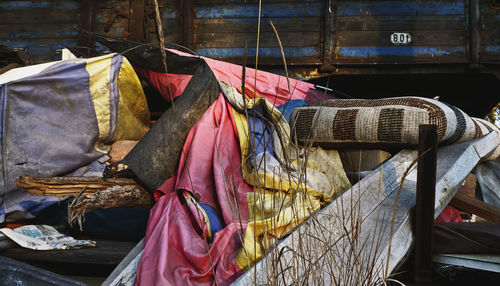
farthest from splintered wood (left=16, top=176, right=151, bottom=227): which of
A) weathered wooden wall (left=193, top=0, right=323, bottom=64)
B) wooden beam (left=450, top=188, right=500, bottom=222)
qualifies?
weathered wooden wall (left=193, top=0, right=323, bottom=64)

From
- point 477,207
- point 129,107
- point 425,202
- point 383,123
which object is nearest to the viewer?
point 425,202

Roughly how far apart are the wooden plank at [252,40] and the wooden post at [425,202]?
3986mm

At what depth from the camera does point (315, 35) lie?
5598 mm

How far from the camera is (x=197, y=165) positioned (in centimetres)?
250

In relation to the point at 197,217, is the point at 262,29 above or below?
above

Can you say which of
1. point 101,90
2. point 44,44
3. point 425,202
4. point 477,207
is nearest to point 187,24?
point 44,44

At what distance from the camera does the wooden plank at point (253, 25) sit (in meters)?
5.62

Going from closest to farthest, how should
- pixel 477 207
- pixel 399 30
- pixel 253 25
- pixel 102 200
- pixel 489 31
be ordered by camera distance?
1. pixel 102 200
2. pixel 477 207
3. pixel 489 31
4. pixel 399 30
5. pixel 253 25

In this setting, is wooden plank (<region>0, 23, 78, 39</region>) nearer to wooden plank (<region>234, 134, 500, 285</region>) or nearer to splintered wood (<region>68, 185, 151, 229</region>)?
splintered wood (<region>68, 185, 151, 229</region>)

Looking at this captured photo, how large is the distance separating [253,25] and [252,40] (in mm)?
192

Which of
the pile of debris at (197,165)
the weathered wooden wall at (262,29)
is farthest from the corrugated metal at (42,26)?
the pile of debris at (197,165)

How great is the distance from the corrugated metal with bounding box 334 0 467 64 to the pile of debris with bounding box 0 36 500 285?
2449 mm

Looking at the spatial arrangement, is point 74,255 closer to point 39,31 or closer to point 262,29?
point 262,29

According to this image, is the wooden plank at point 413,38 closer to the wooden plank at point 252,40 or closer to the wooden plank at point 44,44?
the wooden plank at point 252,40
